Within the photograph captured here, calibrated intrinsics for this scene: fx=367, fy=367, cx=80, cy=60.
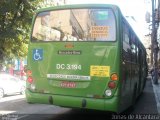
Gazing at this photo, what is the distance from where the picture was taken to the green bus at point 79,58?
29.6ft

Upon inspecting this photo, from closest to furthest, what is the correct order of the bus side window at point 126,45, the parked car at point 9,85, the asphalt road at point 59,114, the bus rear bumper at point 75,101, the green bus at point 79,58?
the bus rear bumper at point 75,101, the green bus at point 79,58, the bus side window at point 126,45, the asphalt road at point 59,114, the parked car at point 9,85

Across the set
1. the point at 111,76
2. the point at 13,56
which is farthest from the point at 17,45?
the point at 111,76

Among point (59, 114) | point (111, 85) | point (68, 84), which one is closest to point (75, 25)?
point (68, 84)

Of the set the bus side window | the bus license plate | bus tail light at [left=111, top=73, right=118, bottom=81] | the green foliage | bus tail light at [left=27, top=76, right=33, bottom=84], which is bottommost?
the bus license plate

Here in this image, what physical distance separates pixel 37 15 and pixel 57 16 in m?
0.61

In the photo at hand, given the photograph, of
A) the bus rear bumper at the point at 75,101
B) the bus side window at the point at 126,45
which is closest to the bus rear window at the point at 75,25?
the bus side window at the point at 126,45

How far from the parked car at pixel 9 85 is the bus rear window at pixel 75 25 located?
8554 mm

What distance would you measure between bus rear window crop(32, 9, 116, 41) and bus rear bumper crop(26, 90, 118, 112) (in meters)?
1.51

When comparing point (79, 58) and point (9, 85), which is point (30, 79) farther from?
point (9, 85)

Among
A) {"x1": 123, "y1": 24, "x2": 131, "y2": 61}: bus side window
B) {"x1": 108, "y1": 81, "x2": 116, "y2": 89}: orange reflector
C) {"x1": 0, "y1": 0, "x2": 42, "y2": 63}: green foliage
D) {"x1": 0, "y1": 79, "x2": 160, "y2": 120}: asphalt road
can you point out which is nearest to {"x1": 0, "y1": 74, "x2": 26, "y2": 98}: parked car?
{"x1": 0, "y1": 0, "x2": 42, "y2": 63}: green foliage

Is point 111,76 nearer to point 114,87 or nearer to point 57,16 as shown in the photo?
point 114,87

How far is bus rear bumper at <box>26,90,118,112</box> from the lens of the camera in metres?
8.86

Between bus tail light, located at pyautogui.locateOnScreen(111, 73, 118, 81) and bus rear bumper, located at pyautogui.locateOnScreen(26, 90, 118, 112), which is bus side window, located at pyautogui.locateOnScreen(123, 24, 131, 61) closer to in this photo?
bus tail light, located at pyautogui.locateOnScreen(111, 73, 118, 81)

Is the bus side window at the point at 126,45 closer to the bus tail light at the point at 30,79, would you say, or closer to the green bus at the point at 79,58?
the green bus at the point at 79,58
